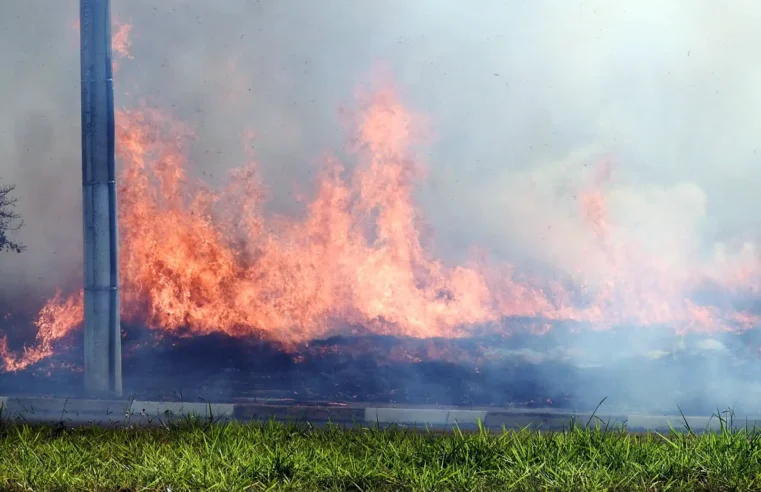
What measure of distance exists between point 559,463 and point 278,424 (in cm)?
225

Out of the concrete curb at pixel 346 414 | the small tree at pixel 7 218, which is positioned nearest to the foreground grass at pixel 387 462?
the concrete curb at pixel 346 414

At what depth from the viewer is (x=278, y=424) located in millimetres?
6391

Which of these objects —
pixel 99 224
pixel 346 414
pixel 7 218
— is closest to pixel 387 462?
pixel 346 414

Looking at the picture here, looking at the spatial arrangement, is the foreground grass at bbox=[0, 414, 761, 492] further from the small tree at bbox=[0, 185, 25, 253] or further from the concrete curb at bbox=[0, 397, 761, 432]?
the small tree at bbox=[0, 185, 25, 253]

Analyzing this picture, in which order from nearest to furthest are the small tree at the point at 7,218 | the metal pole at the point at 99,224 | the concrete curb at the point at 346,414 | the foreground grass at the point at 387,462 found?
the foreground grass at the point at 387,462 < the concrete curb at the point at 346,414 < the metal pole at the point at 99,224 < the small tree at the point at 7,218

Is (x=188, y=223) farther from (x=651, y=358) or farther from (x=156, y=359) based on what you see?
(x=651, y=358)

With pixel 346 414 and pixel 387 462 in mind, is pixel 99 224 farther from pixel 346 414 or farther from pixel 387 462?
pixel 387 462

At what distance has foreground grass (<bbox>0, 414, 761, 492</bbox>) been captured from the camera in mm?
4758

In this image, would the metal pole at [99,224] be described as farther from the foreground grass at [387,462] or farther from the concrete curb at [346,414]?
the foreground grass at [387,462]

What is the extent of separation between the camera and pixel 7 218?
1289 centimetres

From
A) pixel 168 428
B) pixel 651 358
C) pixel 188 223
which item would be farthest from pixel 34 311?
pixel 651 358

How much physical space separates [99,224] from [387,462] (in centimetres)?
593

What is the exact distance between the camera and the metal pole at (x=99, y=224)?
32.3ft

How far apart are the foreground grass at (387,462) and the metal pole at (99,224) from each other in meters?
3.80
